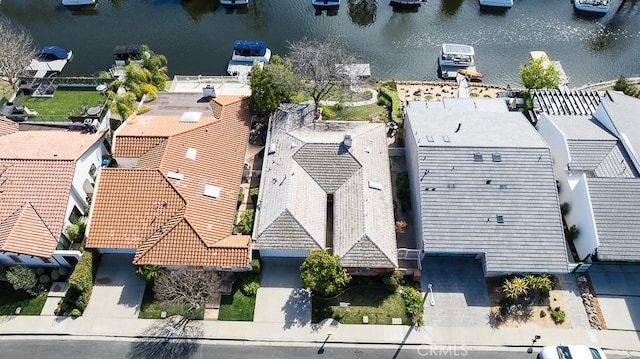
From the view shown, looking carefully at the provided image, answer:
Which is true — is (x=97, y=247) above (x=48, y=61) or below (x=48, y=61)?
below

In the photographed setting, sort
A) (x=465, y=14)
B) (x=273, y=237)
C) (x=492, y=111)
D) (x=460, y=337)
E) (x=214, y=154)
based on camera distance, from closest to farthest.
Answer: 1. (x=460, y=337)
2. (x=273, y=237)
3. (x=214, y=154)
4. (x=492, y=111)
5. (x=465, y=14)

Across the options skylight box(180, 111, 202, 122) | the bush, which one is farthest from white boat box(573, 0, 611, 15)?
the bush

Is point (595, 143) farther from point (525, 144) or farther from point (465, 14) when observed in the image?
point (465, 14)

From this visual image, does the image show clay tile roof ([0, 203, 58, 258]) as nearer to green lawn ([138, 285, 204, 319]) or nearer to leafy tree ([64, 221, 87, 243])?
leafy tree ([64, 221, 87, 243])

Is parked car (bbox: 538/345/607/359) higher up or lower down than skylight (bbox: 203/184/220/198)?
lower down

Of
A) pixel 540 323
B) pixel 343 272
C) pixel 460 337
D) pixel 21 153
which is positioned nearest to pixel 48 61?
pixel 21 153

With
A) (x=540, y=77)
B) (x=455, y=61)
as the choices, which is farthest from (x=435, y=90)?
(x=540, y=77)
